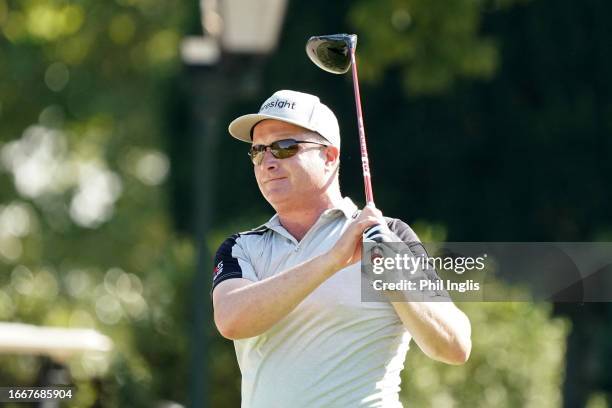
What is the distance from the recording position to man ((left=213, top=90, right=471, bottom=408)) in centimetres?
365

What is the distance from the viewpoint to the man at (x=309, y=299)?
365 centimetres

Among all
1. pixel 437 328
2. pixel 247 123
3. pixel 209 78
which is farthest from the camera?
pixel 209 78

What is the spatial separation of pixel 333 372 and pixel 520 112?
14.5 metres

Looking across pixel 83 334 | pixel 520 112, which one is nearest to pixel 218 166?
pixel 520 112

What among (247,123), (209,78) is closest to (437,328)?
(247,123)

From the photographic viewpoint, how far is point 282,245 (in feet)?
13.0

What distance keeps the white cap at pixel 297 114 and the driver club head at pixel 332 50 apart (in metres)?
0.41

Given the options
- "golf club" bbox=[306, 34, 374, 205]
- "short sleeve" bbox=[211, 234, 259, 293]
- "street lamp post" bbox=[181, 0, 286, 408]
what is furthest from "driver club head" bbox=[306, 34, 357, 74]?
"street lamp post" bbox=[181, 0, 286, 408]

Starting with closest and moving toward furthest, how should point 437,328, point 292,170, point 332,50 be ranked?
point 437,328, point 292,170, point 332,50

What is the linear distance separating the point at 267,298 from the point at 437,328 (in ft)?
1.44

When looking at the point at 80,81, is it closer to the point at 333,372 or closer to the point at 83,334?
the point at 83,334

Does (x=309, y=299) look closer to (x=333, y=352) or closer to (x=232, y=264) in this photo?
(x=333, y=352)

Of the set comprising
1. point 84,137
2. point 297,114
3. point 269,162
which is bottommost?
point 269,162

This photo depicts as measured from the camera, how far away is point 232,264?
12.8 feet
